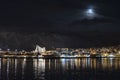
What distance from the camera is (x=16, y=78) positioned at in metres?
80.3

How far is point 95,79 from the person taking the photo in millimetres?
77688

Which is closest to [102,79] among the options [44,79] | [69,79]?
[69,79]

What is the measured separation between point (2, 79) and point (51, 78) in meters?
11.4

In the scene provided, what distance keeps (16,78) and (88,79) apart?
52.9 ft

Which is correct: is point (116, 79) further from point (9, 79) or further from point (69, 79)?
point (9, 79)

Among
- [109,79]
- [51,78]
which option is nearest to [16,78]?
[51,78]

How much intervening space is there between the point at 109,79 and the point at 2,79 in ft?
76.8

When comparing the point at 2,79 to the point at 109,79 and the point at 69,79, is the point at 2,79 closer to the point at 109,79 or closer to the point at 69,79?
the point at 69,79

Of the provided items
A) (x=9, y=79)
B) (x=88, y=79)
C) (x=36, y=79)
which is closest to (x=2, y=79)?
(x=9, y=79)

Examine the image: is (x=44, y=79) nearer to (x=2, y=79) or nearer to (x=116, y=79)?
(x=2, y=79)

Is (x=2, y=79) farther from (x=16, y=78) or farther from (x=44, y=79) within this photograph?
(x=44, y=79)

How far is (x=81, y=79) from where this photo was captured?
256 ft

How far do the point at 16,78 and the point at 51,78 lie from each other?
26.1 ft

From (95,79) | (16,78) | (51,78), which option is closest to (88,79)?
(95,79)
